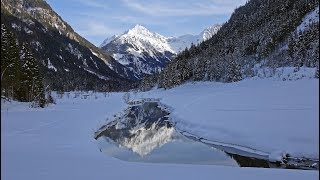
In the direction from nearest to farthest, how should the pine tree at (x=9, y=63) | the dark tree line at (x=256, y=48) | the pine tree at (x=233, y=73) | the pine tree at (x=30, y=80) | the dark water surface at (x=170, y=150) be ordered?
the dark water surface at (x=170, y=150)
the pine tree at (x=9, y=63)
the pine tree at (x=30, y=80)
the pine tree at (x=233, y=73)
the dark tree line at (x=256, y=48)

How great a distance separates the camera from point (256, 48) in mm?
121125

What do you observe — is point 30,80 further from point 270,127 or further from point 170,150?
point 270,127

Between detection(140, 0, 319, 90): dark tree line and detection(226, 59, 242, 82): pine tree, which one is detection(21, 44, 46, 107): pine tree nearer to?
detection(140, 0, 319, 90): dark tree line

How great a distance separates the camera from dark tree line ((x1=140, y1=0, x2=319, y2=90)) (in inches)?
3671

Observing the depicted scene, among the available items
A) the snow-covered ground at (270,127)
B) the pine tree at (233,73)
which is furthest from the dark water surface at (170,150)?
the pine tree at (233,73)

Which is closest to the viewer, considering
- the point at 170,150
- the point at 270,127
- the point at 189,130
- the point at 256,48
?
the point at 170,150

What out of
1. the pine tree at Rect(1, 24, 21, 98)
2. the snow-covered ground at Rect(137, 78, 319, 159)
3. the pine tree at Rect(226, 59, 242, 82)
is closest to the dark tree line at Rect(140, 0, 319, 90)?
the pine tree at Rect(226, 59, 242, 82)

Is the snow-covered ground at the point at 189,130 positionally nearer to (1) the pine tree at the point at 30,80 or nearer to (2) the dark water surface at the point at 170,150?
(2) the dark water surface at the point at 170,150

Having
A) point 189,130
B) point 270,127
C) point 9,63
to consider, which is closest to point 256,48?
point 189,130

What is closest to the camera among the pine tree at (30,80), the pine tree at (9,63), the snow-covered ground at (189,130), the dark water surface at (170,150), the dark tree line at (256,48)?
the snow-covered ground at (189,130)

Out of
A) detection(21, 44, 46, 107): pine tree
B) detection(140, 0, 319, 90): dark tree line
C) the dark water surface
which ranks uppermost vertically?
detection(140, 0, 319, 90): dark tree line

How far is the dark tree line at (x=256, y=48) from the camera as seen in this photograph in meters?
93.2

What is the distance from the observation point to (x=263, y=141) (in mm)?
24172

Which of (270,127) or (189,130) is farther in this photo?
(189,130)
